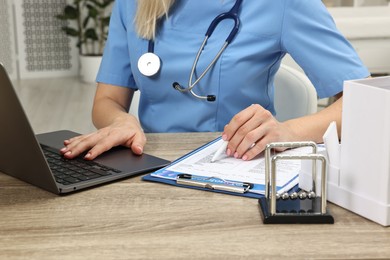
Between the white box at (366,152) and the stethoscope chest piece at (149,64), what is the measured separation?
0.61 m

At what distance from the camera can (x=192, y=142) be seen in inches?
43.9

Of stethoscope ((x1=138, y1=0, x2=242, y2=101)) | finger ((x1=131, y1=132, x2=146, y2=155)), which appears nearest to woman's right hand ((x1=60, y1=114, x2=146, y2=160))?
finger ((x1=131, y1=132, x2=146, y2=155))

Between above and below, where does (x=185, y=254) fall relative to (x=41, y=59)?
above

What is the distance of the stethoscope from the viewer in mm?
1259

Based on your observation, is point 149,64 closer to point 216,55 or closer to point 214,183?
point 216,55

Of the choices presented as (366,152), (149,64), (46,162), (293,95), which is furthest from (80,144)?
(293,95)

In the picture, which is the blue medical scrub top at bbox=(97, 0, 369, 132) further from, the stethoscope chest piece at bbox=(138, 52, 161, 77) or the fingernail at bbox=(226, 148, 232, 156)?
the fingernail at bbox=(226, 148, 232, 156)

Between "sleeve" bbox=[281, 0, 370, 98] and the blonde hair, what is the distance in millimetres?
260

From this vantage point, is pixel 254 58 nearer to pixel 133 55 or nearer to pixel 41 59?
pixel 133 55

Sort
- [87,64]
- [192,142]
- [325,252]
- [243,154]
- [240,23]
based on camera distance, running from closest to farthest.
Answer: [325,252]
[243,154]
[192,142]
[240,23]
[87,64]

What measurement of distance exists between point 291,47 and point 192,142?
1.05 ft

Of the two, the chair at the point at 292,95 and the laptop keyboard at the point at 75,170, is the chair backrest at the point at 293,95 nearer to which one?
the chair at the point at 292,95

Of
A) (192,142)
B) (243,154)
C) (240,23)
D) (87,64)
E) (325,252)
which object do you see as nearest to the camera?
(325,252)

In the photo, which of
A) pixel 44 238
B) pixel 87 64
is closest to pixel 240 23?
pixel 44 238
